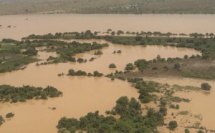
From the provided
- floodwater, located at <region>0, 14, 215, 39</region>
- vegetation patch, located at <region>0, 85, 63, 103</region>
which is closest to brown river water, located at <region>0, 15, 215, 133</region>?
vegetation patch, located at <region>0, 85, 63, 103</region>

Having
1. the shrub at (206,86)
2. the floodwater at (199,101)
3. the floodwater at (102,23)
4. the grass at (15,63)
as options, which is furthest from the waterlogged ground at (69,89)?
the floodwater at (102,23)

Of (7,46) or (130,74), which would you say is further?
(7,46)

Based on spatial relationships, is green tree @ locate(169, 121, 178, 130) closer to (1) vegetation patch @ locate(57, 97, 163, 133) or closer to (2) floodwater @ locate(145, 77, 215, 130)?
(1) vegetation patch @ locate(57, 97, 163, 133)

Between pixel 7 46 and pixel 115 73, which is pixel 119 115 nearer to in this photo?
pixel 115 73

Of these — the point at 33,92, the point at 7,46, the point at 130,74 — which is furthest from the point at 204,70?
the point at 7,46

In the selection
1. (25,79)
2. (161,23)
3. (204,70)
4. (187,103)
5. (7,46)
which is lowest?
(187,103)

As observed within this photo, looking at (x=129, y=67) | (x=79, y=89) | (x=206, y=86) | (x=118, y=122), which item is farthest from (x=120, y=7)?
(x=118, y=122)
